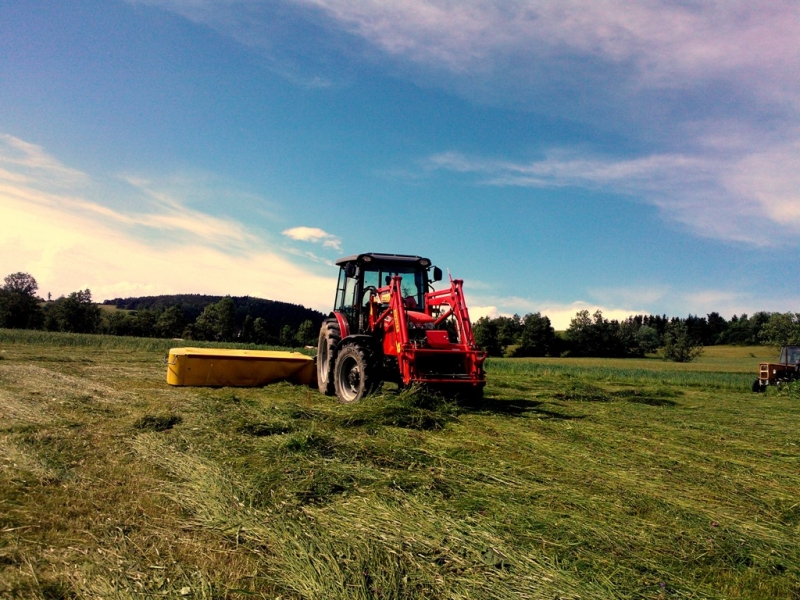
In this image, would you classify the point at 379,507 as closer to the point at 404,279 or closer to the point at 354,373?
the point at 354,373

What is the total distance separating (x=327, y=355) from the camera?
1020cm

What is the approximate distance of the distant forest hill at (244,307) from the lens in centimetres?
7894

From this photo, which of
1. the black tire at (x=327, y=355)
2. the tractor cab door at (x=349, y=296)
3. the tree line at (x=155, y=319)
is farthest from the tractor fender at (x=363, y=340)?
the tree line at (x=155, y=319)

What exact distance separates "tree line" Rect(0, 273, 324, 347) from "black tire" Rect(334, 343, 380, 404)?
183ft

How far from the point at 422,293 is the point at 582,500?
6397 millimetres

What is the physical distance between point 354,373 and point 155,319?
6669 centimetres

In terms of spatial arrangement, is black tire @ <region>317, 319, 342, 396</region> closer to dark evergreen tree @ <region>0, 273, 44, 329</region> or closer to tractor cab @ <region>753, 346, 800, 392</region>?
tractor cab @ <region>753, 346, 800, 392</region>

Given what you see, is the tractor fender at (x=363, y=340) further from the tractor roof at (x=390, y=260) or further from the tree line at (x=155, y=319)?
the tree line at (x=155, y=319)

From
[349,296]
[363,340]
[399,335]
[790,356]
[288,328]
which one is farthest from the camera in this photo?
[288,328]

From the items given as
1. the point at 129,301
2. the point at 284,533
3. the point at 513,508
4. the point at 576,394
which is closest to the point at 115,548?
the point at 284,533

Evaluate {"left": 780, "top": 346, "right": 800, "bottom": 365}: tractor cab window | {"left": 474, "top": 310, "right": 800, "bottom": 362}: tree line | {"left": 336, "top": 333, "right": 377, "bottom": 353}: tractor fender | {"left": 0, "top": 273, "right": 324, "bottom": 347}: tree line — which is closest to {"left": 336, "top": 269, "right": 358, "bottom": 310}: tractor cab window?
{"left": 336, "top": 333, "right": 377, "bottom": 353}: tractor fender

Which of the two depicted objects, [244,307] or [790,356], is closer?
[790,356]

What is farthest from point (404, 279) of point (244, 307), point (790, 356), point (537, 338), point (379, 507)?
point (244, 307)

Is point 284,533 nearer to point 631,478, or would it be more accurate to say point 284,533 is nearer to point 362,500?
point 362,500
